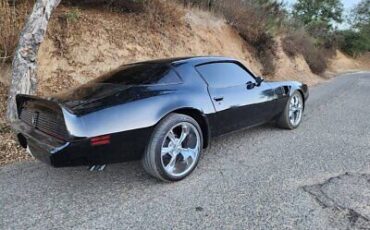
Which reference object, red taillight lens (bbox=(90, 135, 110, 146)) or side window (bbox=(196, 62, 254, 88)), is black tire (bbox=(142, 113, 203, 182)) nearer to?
red taillight lens (bbox=(90, 135, 110, 146))

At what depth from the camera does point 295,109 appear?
5.52 metres

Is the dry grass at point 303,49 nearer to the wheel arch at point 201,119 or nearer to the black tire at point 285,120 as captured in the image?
the black tire at point 285,120

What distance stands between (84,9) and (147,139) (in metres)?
5.78

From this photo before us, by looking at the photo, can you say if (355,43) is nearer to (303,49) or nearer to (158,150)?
(303,49)

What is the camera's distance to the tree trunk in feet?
16.0

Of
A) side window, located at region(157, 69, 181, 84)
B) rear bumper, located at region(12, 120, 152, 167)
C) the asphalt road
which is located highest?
side window, located at region(157, 69, 181, 84)

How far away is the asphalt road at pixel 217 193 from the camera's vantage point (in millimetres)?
2717

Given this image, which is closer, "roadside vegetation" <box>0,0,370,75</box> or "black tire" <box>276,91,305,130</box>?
"black tire" <box>276,91,305,130</box>

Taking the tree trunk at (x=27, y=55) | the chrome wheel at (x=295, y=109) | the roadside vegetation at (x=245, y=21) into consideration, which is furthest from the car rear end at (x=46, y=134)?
the chrome wheel at (x=295, y=109)

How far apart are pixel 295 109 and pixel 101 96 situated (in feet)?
11.3

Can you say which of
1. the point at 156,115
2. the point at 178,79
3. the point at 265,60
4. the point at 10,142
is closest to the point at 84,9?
the point at 10,142

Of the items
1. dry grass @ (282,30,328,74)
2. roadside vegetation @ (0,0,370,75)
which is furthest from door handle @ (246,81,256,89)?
dry grass @ (282,30,328,74)

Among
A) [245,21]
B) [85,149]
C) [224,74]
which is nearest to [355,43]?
[245,21]

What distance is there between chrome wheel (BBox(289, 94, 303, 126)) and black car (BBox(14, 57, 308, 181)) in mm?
879
